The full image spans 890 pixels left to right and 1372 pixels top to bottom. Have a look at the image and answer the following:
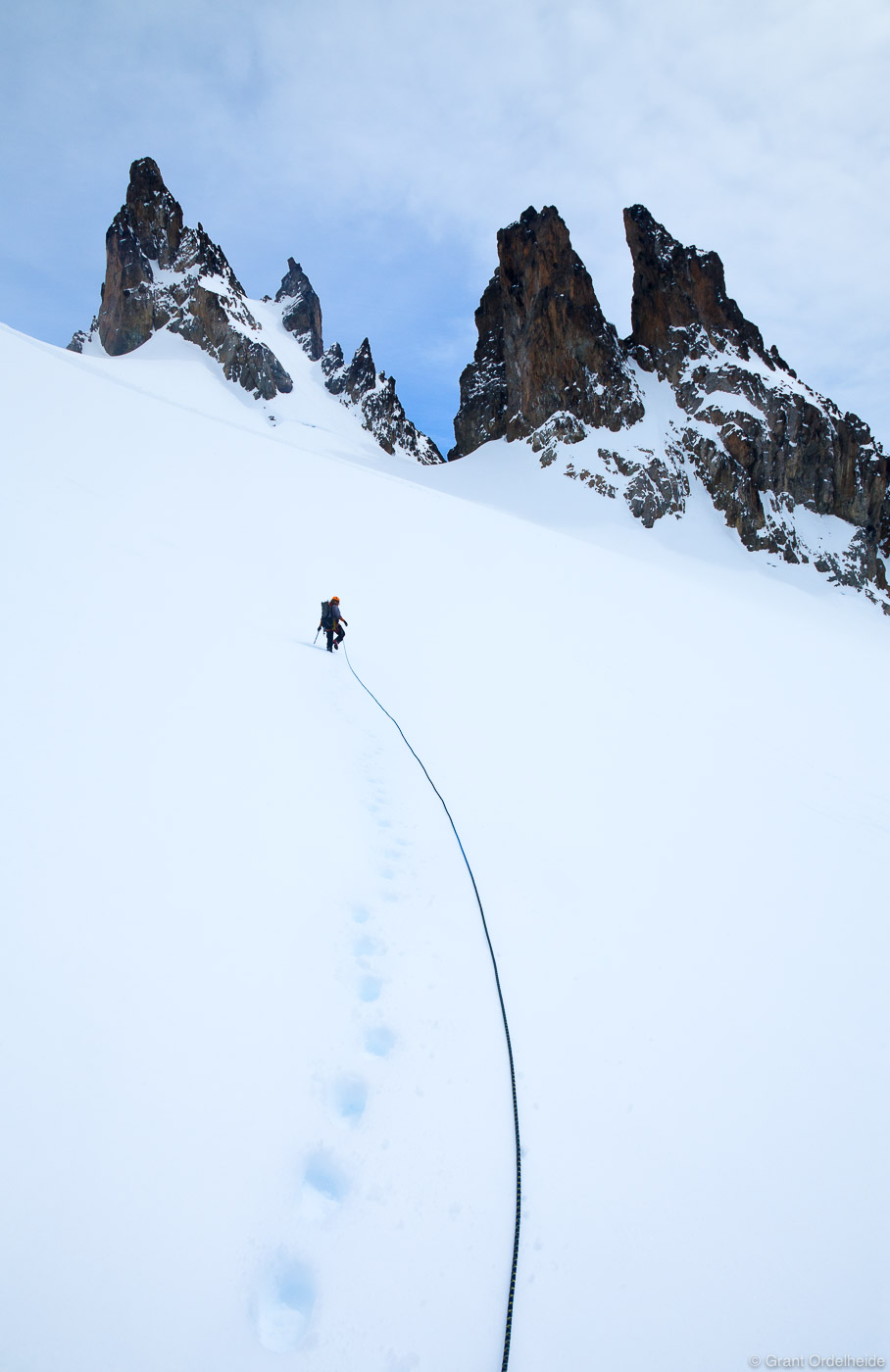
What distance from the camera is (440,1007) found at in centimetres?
301

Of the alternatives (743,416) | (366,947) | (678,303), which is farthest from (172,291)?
(366,947)

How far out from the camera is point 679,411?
5734 centimetres

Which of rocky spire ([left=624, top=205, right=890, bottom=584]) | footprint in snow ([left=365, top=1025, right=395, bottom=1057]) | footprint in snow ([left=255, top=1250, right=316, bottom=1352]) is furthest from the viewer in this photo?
rocky spire ([left=624, top=205, right=890, bottom=584])

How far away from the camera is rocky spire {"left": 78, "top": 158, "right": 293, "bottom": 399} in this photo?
194 ft

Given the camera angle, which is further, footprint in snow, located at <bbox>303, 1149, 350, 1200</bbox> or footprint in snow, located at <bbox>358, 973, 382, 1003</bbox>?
footprint in snow, located at <bbox>358, 973, 382, 1003</bbox>

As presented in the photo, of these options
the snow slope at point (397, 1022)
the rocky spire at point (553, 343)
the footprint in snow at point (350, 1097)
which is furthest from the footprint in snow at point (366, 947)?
the rocky spire at point (553, 343)

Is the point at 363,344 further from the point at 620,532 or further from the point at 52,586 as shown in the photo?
the point at 52,586

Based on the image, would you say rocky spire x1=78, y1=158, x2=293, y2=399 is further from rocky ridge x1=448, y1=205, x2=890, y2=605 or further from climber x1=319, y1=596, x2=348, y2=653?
climber x1=319, y1=596, x2=348, y2=653

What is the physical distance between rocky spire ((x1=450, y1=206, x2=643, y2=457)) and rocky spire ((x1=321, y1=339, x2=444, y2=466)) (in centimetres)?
1817

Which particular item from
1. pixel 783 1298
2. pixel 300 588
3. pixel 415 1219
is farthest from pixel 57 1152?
pixel 300 588

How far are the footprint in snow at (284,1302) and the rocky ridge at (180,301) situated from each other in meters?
67.8

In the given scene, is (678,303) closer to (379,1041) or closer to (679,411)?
(679,411)

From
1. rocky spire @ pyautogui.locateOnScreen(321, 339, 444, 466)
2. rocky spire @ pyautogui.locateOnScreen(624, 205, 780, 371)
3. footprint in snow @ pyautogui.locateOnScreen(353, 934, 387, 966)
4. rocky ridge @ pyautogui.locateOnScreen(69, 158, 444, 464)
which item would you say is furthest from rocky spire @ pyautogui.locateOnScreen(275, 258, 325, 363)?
footprint in snow @ pyautogui.locateOnScreen(353, 934, 387, 966)

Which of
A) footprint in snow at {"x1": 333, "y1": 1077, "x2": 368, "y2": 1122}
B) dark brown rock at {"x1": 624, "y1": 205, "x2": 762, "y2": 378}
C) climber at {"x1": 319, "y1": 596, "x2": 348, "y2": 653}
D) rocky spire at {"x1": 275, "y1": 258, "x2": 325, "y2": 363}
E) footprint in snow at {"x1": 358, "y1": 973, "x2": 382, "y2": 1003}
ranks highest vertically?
rocky spire at {"x1": 275, "y1": 258, "x2": 325, "y2": 363}
